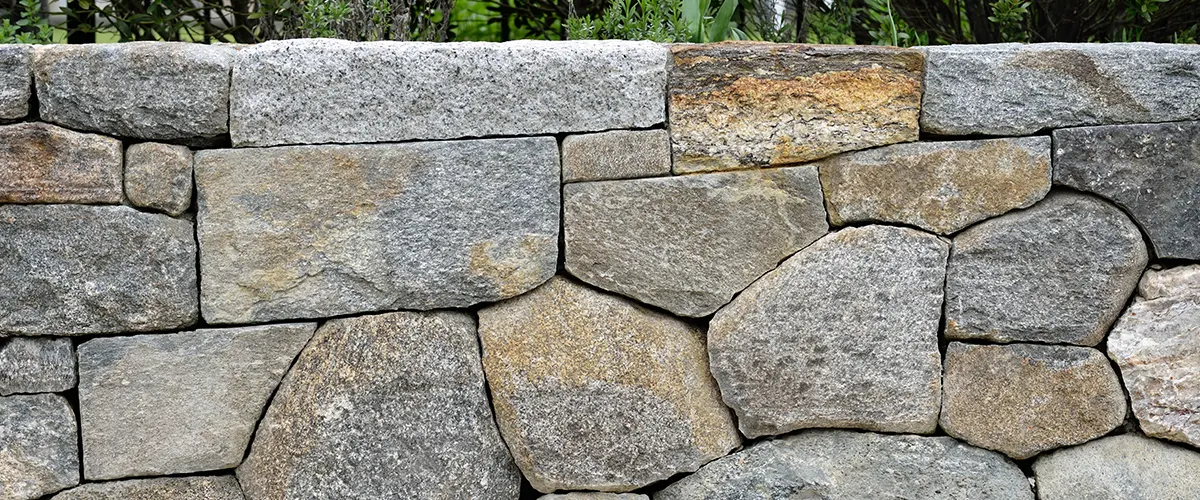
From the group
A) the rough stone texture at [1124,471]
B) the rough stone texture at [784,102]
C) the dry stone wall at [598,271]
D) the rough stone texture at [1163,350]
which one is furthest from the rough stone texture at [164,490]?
the rough stone texture at [1163,350]

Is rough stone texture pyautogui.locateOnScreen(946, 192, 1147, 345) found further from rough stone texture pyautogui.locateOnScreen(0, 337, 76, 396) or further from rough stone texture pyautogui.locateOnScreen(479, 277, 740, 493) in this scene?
rough stone texture pyautogui.locateOnScreen(0, 337, 76, 396)

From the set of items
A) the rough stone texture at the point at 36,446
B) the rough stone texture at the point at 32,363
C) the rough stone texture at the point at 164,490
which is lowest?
the rough stone texture at the point at 164,490

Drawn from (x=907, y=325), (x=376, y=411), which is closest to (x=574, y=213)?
(x=376, y=411)

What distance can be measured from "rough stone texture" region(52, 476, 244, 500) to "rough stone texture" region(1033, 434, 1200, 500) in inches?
72.2

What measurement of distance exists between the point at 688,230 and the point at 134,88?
1150 mm

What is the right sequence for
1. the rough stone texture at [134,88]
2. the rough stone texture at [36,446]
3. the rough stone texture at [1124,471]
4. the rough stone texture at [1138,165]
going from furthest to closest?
the rough stone texture at [1124,471] → the rough stone texture at [1138,165] → the rough stone texture at [36,446] → the rough stone texture at [134,88]

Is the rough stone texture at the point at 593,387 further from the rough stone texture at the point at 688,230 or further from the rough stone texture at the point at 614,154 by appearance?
the rough stone texture at the point at 614,154

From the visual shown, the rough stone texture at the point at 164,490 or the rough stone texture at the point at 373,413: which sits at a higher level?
the rough stone texture at the point at 373,413

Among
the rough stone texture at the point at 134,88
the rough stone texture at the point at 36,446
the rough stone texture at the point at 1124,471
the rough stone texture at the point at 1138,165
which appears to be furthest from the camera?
the rough stone texture at the point at 1124,471

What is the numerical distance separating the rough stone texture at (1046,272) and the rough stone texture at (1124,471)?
264 mm

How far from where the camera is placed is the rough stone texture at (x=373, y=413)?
6.91 feet


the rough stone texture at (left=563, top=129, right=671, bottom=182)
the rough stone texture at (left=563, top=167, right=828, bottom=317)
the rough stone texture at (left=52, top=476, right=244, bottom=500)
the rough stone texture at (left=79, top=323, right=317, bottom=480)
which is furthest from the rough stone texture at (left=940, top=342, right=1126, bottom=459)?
the rough stone texture at (left=52, top=476, right=244, bottom=500)

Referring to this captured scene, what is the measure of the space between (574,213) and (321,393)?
658 millimetres

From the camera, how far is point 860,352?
7.20ft
